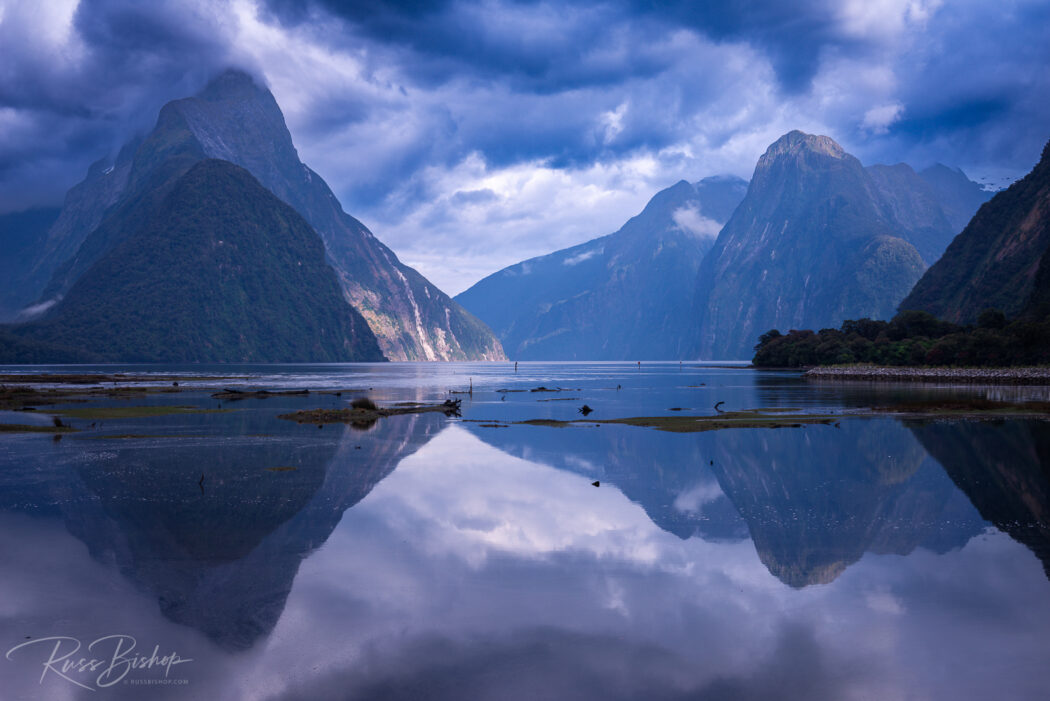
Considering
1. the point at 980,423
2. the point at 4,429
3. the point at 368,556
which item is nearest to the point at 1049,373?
the point at 980,423

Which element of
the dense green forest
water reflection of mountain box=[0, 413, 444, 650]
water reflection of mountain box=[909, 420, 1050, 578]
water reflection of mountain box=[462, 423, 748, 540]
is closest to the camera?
water reflection of mountain box=[0, 413, 444, 650]

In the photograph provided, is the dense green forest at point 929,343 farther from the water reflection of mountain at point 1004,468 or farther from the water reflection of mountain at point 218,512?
the water reflection of mountain at point 218,512

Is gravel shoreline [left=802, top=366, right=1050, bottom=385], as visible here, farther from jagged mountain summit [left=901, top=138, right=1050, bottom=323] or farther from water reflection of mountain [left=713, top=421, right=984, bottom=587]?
water reflection of mountain [left=713, top=421, right=984, bottom=587]

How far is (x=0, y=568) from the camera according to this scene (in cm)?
1509

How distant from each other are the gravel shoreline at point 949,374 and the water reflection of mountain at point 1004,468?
5695 centimetres

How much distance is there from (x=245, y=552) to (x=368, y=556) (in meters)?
2.80

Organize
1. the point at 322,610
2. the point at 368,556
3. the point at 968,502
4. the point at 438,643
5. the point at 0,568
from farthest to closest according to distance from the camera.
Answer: the point at 968,502, the point at 368,556, the point at 0,568, the point at 322,610, the point at 438,643

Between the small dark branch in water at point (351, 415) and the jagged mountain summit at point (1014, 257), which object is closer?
the small dark branch in water at point (351, 415)

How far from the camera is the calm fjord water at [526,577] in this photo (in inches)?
411

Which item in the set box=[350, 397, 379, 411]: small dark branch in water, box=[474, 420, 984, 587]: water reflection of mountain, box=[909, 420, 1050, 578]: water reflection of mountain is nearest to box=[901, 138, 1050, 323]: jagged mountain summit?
box=[909, 420, 1050, 578]: water reflection of mountain

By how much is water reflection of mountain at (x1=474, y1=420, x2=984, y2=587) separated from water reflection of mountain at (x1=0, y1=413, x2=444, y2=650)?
9304 millimetres

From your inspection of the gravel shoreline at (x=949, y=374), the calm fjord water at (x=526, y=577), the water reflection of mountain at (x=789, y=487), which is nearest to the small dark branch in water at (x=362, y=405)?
the water reflection of mountain at (x=789, y=487)

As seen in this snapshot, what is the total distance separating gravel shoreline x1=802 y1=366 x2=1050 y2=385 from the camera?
300ft

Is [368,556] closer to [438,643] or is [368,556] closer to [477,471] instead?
[438,643]
